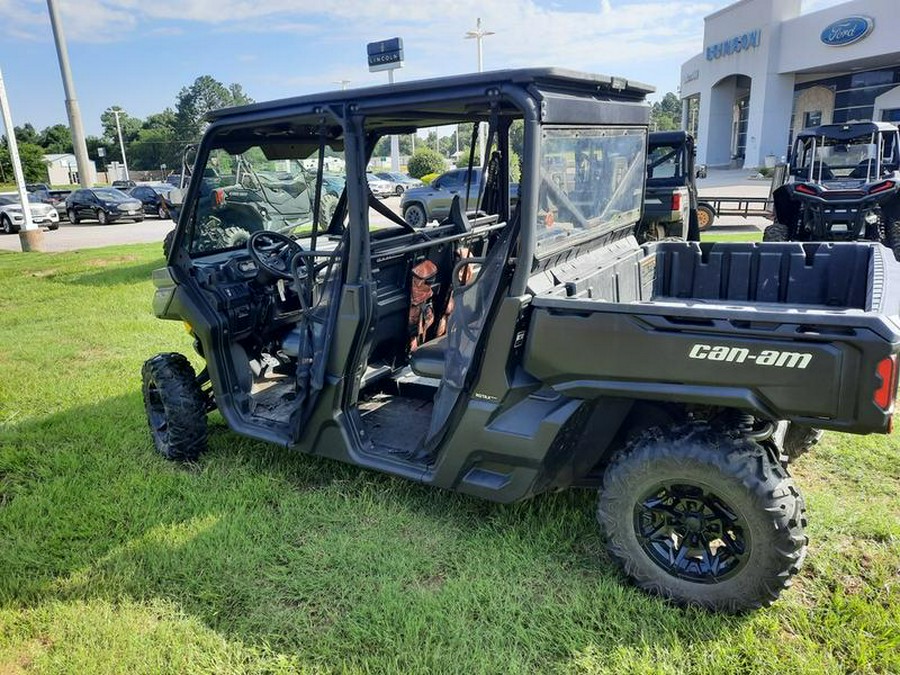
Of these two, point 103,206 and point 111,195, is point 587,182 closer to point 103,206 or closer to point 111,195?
point 103,206

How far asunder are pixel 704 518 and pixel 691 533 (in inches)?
3.8

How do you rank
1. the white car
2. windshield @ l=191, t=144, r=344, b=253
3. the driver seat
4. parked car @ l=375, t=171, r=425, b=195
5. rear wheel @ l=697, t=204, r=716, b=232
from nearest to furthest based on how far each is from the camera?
1. the driver seat
2. windshield @ l=191, t=144, r=344, b=253
3. rear wheel @ l=697, t=204, r=716, b=232
4. the white car
5. parked car @ l=375, t=171, r=425, b=195

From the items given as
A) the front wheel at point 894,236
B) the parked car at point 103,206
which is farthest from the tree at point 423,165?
the front wheel at point 894,236

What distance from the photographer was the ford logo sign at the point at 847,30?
25.5 meters

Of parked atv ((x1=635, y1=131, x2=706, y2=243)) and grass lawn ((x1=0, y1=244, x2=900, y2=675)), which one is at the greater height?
parked atv ((x1=635, y1=131, x2=706, y2=243))

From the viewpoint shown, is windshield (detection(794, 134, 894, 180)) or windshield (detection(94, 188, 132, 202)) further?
windshield (detection(94, 188, 132, 202))

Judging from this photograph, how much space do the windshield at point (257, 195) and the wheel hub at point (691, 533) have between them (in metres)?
2.51

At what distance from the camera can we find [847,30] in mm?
26188

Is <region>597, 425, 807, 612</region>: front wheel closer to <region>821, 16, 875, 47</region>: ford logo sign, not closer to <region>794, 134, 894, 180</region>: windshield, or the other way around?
<region>794, 134, 894, 180</region>: windshield

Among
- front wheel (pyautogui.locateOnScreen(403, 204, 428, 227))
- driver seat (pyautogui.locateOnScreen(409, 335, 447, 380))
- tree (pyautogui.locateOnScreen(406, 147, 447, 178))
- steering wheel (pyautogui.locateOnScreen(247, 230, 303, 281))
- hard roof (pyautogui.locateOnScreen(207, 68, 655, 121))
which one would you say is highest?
hard roof (pyautogui.locateOnScreen(207, 68, 655, 121))

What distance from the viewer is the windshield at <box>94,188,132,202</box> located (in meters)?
23.1

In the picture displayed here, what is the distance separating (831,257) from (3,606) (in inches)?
175

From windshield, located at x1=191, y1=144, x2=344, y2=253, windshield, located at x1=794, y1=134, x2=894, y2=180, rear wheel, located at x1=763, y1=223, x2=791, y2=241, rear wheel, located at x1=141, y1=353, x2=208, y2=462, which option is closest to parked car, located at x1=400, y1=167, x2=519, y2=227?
→ windshield, located at x1=794, y1=134, x2=894, y2=180

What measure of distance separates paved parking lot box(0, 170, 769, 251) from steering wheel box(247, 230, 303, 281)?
28.3 feet
